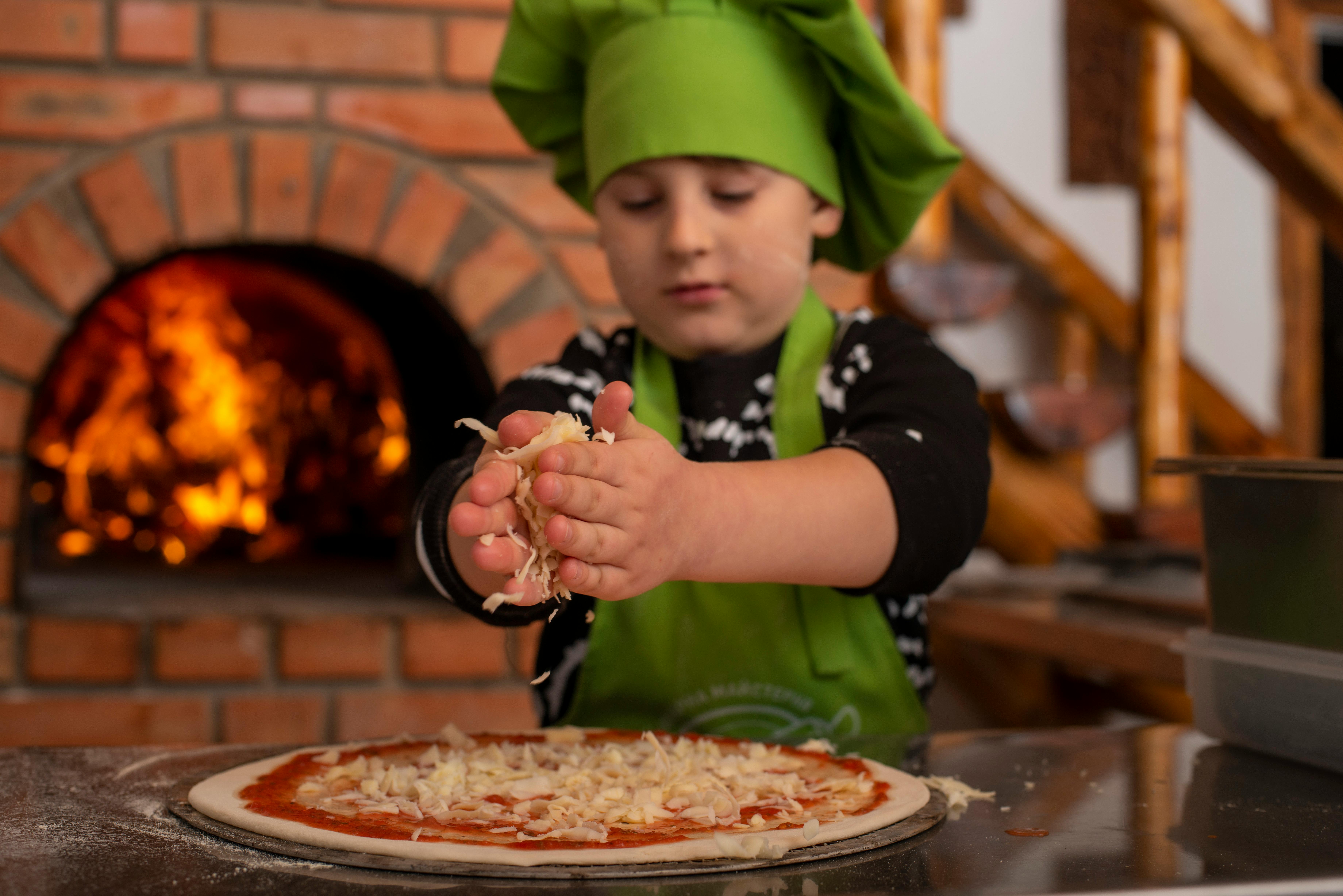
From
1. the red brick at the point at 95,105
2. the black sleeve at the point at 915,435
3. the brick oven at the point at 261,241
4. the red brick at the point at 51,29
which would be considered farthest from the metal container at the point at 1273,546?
the red brick at the point at 51,29

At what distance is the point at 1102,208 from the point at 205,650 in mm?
2434

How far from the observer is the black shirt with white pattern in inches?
30.1

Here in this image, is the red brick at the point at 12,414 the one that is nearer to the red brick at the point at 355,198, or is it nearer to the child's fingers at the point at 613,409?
the red brick at the point at 355,198

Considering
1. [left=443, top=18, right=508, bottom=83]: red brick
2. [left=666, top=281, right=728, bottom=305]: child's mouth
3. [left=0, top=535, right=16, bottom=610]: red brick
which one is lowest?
[left=0, top=535, right=16, bottom=610]: red brick

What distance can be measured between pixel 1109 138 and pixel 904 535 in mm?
2598

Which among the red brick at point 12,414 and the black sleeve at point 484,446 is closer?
the black sleeve at point 484,446

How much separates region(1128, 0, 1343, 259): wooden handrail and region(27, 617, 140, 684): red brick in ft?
6.43

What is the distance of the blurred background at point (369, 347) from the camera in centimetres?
154

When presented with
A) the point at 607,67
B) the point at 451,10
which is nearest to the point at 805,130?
the point at 607,67

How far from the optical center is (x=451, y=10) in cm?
164

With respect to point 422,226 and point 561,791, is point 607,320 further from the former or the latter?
point 561,791

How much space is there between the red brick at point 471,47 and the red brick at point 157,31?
0.33m

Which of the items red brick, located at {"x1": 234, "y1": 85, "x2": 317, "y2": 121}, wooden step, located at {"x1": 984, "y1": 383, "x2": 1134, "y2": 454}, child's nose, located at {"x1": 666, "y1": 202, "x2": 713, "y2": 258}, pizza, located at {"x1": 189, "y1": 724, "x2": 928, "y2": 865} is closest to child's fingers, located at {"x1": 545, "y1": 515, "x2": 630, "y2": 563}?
pizza, located at {"x1": 189, "y1": 724, "x2": 928, "y2": 865}

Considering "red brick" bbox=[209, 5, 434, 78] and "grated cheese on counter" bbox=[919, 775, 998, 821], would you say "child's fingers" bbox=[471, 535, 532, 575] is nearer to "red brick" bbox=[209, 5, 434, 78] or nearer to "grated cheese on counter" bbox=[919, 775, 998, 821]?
"grated cheese on counter" bbox=[919, 775, 998, 821]
